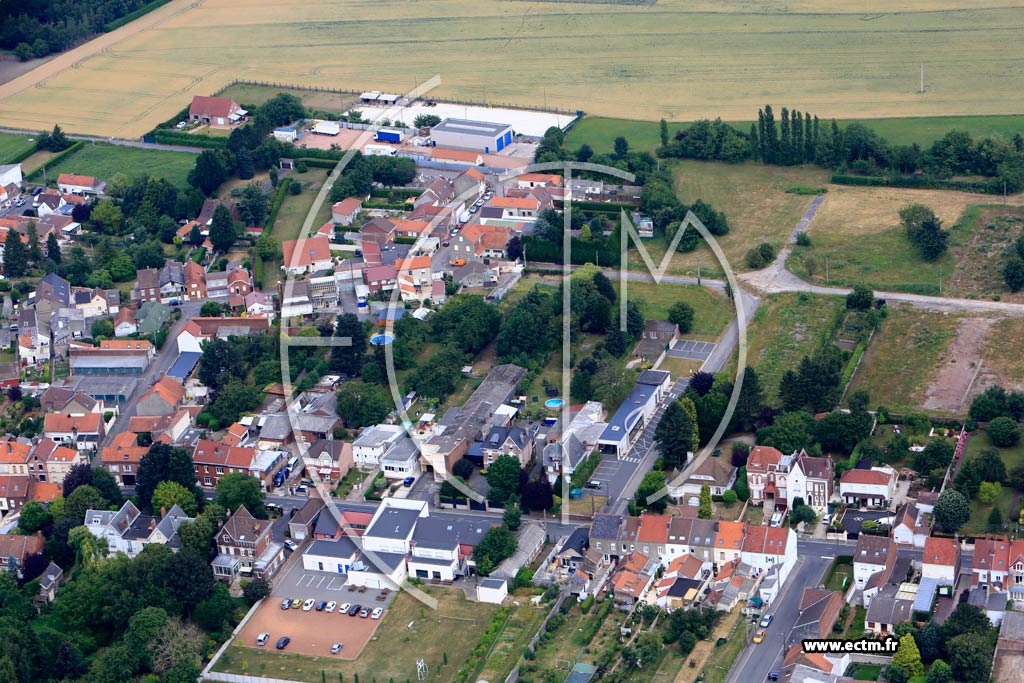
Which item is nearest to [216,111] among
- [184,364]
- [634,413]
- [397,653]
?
[184,364]

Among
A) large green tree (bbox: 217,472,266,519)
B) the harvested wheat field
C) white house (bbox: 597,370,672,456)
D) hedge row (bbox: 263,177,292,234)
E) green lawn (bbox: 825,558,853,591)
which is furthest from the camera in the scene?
hedge row (bbox: 263,177,292,234)

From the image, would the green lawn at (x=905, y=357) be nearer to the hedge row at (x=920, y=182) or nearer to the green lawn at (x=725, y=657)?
the hedge row at (x=920, y=182)

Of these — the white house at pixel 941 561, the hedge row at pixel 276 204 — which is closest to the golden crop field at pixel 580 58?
the hedge row at pixel 276 204

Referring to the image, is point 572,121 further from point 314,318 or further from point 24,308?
point 24,308

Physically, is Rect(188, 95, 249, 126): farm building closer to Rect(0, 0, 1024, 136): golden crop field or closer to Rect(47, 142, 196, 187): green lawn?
Rect(0, 0, 1024, 136): golden crop field

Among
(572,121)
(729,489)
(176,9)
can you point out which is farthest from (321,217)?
(176,9)

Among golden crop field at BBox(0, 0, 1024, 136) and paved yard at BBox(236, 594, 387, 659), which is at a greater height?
golden crop field at BBox(0, 0, 1024, 136)

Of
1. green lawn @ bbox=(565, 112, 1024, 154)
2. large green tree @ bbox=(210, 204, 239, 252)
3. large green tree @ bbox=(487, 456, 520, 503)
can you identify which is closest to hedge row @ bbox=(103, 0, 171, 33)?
green lawn @ bbox=(565, 112, 1024, 154)

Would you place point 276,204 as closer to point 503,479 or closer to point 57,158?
point 57,158
